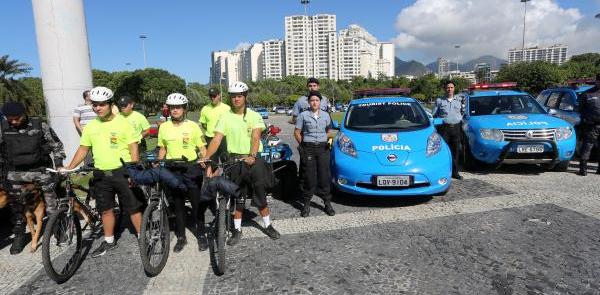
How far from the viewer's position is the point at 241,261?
12.6ft

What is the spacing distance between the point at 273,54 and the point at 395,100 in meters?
143

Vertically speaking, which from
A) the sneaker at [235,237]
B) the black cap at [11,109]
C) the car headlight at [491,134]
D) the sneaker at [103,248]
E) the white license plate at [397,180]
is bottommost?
the sneaker at [103,248]

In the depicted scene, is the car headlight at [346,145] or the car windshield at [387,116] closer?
the car headlight at [346,145]

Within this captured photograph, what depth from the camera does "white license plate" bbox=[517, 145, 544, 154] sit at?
261 inches

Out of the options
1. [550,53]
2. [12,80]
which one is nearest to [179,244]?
[12,80]

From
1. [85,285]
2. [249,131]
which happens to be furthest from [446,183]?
[85,285]

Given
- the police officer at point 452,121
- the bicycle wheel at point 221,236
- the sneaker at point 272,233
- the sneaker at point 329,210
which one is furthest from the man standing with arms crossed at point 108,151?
the police officer at point 452,121

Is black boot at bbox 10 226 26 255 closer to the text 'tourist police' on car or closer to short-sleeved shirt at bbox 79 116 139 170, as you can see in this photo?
short-sleeved shirt at bbox 79 116 139 170

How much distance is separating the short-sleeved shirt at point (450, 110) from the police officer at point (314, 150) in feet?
9.47

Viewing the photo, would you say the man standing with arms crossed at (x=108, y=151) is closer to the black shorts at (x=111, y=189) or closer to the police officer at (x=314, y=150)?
the black shorts at (x=111, y=189)

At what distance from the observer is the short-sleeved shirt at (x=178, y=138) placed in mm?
4375

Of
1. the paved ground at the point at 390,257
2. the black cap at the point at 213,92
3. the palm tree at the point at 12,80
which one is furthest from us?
the palm tree at the point at 12,80

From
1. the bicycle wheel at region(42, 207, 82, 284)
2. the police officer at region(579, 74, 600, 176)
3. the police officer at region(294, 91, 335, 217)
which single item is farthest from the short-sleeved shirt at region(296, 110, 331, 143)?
the police officer at region(579, 74, 600, 176)

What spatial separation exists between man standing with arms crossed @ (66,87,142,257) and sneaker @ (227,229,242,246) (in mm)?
974
